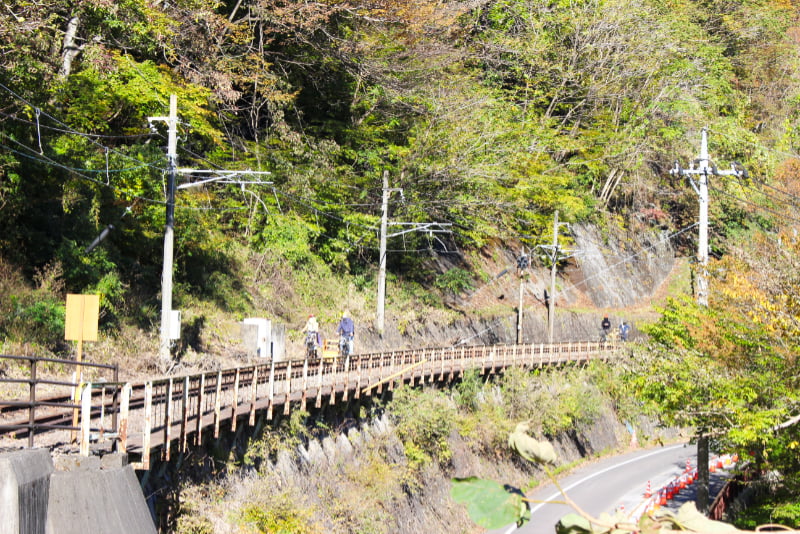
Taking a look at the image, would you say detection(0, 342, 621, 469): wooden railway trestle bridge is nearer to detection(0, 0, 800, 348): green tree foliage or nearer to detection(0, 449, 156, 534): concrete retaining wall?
detection(0, 449, 156, 534): concrete retaining wall

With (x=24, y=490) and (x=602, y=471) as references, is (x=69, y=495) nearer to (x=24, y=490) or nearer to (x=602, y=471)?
(x=24, y=490)

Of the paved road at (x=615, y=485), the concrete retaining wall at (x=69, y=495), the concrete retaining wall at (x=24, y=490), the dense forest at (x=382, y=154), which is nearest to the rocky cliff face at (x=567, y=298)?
the dense forest at (x=382, y=154)

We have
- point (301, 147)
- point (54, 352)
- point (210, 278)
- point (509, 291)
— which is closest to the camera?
point (54, 352)

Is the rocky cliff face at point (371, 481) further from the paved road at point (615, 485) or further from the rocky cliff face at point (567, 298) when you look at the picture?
the rocky cliff face at point (567, 298)

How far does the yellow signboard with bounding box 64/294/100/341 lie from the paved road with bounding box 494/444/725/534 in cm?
1467

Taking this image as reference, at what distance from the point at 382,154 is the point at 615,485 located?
727 inches

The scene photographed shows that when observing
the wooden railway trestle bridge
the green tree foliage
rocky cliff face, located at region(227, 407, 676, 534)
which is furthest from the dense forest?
rocky cliff face, located at region(227, 407, 676, 534)

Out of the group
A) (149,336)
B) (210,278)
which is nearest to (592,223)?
(210,278)

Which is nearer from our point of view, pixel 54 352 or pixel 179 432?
pixel 179 432

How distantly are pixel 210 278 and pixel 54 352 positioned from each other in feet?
34.8

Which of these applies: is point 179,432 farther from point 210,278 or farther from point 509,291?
point 509,291

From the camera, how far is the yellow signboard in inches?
611

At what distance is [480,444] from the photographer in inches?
1312

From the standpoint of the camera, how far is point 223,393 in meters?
20.7
